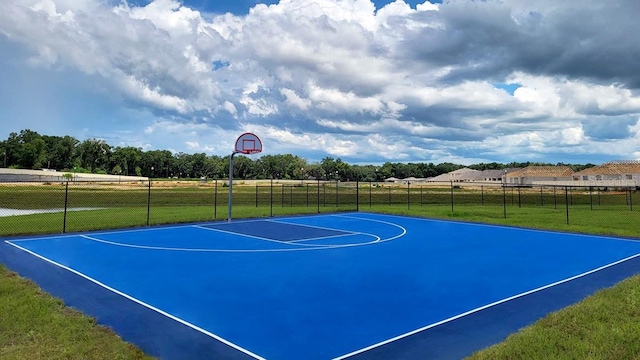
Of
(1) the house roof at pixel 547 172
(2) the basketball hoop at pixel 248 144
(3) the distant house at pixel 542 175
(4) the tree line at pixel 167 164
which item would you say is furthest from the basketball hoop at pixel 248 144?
(4) the tree line at pixel 167 164

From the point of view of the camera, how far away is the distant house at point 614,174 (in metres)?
59.6

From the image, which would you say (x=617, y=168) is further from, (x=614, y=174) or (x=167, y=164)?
(x=167, y=164)

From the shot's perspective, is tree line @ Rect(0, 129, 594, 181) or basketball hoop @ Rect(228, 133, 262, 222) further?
tree line @ Rect(0, 129, 594, 181)

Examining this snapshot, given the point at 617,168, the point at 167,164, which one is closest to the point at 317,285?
the point at 617,168

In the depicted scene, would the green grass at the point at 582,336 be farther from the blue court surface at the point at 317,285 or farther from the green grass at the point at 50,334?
the green grass at the point at 50,334

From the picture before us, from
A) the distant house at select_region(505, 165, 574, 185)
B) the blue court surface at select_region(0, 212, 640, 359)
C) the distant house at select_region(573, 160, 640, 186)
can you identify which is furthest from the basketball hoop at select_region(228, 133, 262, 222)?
the distant house at select_region(505, 165, 574, 185)

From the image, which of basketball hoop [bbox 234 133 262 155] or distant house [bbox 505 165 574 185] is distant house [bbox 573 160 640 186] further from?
basketball hoop [bbox 234 133 262 155]

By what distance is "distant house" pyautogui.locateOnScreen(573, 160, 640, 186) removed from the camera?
59594 millimetres

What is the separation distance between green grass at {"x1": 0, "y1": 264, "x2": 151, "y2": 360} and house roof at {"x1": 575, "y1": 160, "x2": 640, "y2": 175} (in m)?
72.6

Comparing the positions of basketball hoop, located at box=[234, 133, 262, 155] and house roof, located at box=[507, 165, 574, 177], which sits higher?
house roof, located at box=[507, 165, 574, 177]

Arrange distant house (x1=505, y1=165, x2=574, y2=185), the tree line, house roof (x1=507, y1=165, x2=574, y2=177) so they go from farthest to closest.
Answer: the tree line < house roof (x1=507, y1=165, x2=574, y2=177) < distant house (x1=505, y1=165, x2=574, y2=185)

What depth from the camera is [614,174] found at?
61969 millimetres

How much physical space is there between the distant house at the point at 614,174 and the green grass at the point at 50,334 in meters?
70.3

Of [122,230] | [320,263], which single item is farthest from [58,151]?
[320,263]
